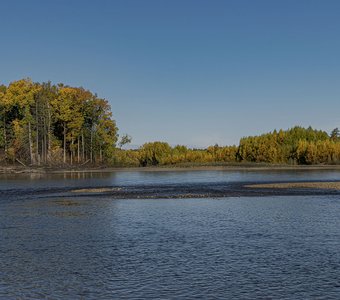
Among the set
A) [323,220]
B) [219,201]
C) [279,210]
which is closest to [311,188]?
[219,201]

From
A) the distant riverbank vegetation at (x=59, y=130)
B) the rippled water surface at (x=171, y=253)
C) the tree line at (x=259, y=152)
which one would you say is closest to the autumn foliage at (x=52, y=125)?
the distant riverbank vegetation at (x=59, y=130)

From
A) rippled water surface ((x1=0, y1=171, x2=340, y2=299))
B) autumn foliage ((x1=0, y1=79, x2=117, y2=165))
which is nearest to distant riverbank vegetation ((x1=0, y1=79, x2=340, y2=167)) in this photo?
autumn foliage ((x1=0, y1=79, x2=117, y2=165))

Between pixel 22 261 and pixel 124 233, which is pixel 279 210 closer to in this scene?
pixel 124 233

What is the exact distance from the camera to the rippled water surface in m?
13.3

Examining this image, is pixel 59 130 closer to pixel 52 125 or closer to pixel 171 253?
pixel 52 125

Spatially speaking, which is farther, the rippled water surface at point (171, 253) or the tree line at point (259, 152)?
the tree line at point (259, 152)

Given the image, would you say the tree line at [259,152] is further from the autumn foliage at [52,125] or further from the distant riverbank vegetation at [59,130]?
the autumn foliage at [52,125]

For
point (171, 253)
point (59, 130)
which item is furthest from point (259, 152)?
point (171, 253)

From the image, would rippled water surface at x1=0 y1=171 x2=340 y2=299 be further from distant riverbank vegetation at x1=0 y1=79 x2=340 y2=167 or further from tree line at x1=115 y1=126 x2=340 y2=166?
tree line at x1=115 y1=126 x2=340 y2=166

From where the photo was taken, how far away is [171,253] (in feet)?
58.7

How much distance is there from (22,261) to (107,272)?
12.8ft

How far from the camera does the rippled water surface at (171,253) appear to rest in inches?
523

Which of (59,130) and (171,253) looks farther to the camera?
(59,130)

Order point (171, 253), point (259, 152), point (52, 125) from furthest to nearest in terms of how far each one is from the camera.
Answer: point (259, 152)
point (52, 125)
point (171, 253)
